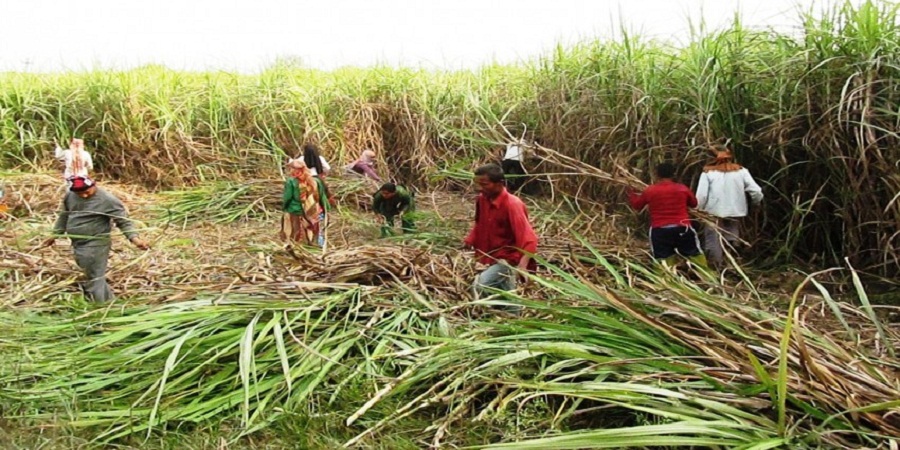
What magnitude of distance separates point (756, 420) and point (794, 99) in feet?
11.3

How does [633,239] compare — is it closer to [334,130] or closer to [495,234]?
[495,234]

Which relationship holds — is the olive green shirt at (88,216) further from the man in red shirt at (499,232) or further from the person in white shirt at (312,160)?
the man in red shirt at (499,232)

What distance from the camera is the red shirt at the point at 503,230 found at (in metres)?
3.63

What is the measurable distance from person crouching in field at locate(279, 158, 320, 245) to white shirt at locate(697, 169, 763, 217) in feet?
11.0

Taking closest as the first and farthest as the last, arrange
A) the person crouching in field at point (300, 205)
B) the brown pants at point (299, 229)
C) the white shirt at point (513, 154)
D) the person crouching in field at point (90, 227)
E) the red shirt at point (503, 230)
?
the red shirt at point (503, 230) < the person crouching in field at point (90, 227) < the person crouching in field at point (300, 205) < the brown pants at point (299, 229) < the white shirt at point (513, 154)

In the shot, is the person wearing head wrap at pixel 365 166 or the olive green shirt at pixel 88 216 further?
the person wearing head wrap at pixel 365 166

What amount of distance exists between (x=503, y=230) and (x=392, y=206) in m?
2.55

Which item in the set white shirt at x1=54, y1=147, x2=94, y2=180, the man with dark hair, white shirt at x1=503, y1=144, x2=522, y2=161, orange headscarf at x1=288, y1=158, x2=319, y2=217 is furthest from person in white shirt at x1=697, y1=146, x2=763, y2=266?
white shirt at x1=54, y1=147, x2=94, y2=180

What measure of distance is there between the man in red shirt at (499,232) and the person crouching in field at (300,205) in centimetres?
235

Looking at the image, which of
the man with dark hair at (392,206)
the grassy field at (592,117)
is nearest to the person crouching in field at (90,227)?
the man with dark hair at (392,206)

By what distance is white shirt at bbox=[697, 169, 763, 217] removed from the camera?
15.4 feet

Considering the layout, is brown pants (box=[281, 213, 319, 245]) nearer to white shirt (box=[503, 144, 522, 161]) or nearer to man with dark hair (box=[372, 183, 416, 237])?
man with dark hair (box=[372, 183, 416, 237])

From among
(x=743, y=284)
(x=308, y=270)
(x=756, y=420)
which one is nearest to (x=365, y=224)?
(x=308, y=270)

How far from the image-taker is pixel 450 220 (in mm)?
6273
